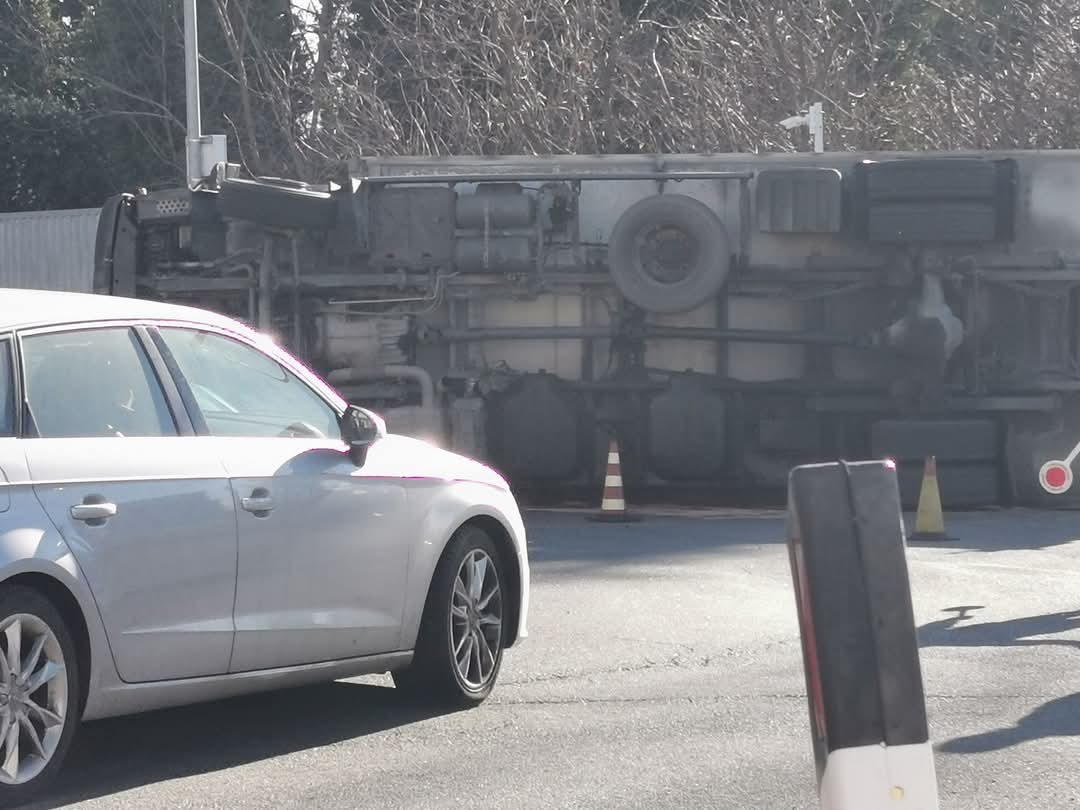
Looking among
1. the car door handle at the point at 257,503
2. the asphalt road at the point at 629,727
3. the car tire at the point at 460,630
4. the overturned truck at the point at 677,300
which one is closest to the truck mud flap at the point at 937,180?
the overturned truck at the point at 677,300

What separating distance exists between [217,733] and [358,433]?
1238mm

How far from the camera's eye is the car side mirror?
6.49m

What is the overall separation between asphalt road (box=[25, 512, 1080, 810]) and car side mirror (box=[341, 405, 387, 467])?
103cm

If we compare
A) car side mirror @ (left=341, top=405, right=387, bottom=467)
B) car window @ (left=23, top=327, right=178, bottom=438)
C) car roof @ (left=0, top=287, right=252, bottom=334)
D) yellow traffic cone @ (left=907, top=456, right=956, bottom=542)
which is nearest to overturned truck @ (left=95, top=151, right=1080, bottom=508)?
yellow traffic cone @ (left=907, top=456, right=956, bottom=542)

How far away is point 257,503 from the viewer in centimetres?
600

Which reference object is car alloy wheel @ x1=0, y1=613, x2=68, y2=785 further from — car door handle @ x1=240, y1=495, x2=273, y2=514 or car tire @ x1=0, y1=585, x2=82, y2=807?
car door handle @ x1=240, y1=495, x2=273, y2=514

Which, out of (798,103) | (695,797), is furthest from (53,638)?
(798,103)

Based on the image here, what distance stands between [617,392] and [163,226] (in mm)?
4005

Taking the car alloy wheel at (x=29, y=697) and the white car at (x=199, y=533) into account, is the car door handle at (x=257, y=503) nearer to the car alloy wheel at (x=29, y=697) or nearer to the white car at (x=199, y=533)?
the white car at (x=199, y=533)

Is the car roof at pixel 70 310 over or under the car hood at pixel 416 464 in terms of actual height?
over

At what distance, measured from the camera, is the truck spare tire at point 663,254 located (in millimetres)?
14508

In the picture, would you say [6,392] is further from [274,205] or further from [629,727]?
[274,205]

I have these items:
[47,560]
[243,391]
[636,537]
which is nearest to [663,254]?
[636,537]

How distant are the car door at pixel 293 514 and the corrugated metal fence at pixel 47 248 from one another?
73.3 feet
